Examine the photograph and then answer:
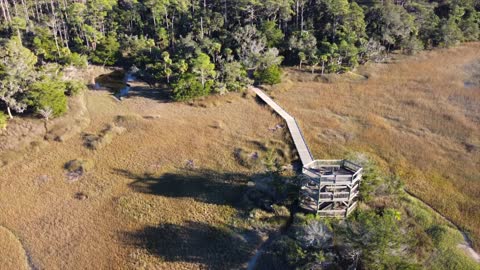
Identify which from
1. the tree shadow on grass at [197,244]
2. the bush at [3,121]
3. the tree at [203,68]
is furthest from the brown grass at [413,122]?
the bush at [3,121]

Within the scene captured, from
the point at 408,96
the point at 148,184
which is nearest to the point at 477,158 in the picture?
the point at 408,96

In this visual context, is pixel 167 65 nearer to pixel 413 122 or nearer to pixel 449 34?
pixel 413 122

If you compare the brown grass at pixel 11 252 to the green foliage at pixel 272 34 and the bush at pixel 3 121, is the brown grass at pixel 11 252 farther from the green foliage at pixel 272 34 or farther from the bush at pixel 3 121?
the green foliage at pixel 272 34

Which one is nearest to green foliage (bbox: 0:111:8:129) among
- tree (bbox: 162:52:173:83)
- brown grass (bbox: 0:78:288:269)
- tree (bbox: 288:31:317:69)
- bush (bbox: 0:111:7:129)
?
bush (bbox: 0:111:7:129)

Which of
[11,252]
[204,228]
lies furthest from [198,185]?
[11,252]

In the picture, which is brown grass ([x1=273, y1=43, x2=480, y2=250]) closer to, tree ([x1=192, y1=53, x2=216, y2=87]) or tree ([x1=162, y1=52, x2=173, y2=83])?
tree ([x1=192, y1=53, x2=216, y2=87])

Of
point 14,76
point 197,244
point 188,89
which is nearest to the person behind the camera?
point 197,244

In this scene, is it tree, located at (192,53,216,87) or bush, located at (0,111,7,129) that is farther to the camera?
tree, located at (192,53,216,87)

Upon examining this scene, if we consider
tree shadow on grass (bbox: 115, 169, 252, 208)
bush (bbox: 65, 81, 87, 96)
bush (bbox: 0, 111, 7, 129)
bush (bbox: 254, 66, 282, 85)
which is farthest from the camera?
bush (bbox: 254, 66, 282, 85)
